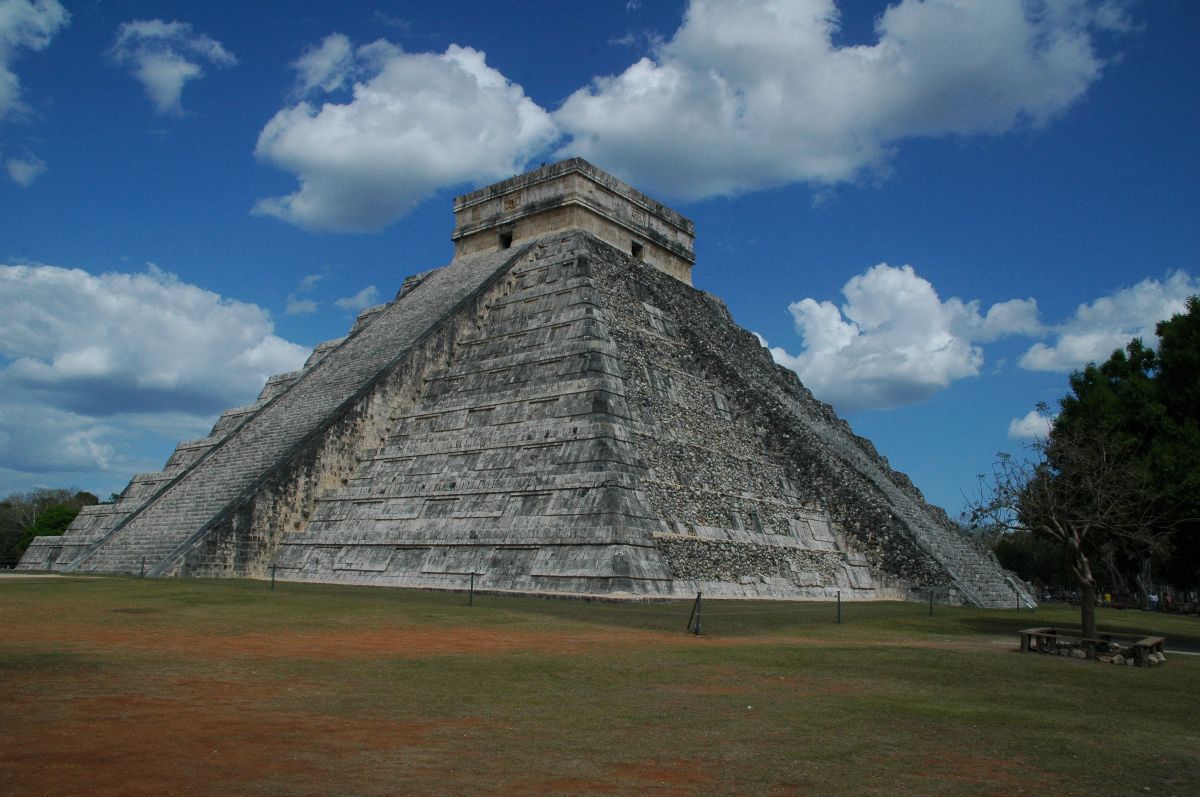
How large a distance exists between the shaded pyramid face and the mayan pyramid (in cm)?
5

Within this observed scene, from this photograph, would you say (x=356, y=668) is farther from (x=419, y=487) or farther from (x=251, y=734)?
(x=419, y=487)

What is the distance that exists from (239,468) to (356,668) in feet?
41.6

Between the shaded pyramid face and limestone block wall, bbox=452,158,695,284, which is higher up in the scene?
limestone block wall, bbox=452,158,695,284

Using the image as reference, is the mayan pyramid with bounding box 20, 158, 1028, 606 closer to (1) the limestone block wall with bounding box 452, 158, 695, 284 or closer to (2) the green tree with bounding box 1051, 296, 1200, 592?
(1) the limestone block wall with bounding box 452, 158, 695, 284

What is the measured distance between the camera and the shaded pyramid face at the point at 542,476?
15.9 m

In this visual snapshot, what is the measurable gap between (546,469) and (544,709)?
969cm

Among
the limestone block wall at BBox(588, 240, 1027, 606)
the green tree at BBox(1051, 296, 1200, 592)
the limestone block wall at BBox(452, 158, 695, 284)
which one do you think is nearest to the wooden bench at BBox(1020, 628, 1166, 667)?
the green tree at BBox(1051, 296, 1200, 592)

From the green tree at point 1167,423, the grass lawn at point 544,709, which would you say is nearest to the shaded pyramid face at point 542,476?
the grass lawn at point 544,709

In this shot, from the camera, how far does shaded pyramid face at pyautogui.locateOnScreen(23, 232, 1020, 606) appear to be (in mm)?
15859

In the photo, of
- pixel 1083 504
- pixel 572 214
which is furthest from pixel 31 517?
pixel 1083 504

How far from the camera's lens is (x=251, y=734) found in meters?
5.65

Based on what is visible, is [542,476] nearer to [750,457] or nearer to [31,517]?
[750,457]

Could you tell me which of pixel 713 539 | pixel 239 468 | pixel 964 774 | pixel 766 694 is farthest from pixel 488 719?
pixel 239 468

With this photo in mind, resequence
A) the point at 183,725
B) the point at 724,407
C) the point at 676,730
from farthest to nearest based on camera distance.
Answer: the point at 724,407 < the point at 676,730 < the point at 183,725
